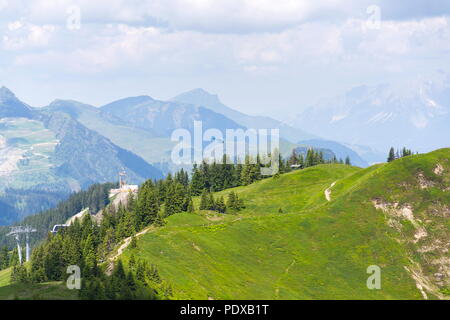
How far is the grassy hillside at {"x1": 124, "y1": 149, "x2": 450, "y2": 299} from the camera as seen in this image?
118062mm

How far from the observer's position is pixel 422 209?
6250 inches

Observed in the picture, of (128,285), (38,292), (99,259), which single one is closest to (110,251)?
(99,259)

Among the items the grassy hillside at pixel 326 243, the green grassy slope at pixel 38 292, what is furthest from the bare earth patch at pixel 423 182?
the green grassy slope at pixel 38 292

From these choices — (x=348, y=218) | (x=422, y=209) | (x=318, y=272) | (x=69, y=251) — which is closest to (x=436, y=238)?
(x=422, y=209)

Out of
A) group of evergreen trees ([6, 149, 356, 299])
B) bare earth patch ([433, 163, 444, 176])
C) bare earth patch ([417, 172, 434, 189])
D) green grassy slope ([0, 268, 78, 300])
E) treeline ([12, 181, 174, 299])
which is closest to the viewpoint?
green grassy slope ([0, 268, 78, 300])

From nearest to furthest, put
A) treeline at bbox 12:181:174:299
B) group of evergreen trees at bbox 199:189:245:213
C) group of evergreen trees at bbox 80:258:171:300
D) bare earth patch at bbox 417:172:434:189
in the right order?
group of evergreen trees at bbox 80:258:171:300, treeline at bbox 12:181:174:299, bare earth patch at bbox 417:172:434:189, group of evergreen trees at bbox 199:189:245:213

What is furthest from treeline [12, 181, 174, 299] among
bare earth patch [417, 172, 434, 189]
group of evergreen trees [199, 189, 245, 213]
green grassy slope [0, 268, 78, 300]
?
bare earth patch [417, 172, 434, 189]

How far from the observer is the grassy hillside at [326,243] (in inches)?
4648

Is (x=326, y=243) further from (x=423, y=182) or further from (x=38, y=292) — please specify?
(x=38, y=292)

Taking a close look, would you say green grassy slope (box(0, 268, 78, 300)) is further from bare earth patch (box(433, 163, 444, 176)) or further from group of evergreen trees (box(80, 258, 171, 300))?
bare earth patch (box(433, 163, 444, 176))

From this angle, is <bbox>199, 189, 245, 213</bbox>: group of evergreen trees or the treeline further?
<bbox>199, 189, 245, 213</bbox>: group of evergreen trees

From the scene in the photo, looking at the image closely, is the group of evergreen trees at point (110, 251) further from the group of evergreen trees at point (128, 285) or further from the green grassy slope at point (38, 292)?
the green grassy slope at point (38, 292)
